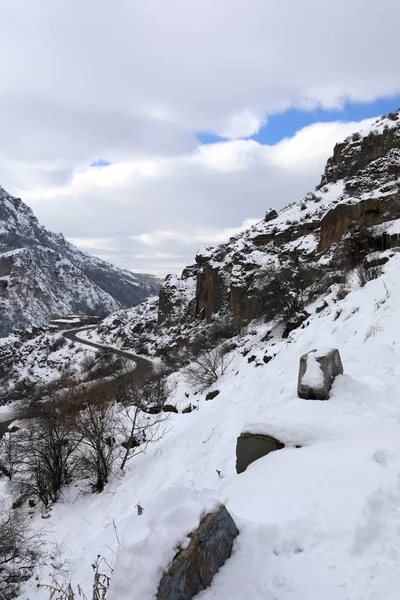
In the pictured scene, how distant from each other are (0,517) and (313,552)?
1444 cm

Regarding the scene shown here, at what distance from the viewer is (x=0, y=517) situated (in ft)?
42.1

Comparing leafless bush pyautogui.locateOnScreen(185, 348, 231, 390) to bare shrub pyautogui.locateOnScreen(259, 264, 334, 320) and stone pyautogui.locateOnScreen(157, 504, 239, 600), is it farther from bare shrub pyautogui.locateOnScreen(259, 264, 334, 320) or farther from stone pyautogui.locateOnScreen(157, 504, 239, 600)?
stone pyautogui.locateOnScreen(157, 504, 239, 600)

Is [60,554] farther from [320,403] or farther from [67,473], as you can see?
[320,403]

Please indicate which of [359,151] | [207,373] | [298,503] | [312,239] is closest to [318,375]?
[298,503]

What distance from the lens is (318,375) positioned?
22.0 ft

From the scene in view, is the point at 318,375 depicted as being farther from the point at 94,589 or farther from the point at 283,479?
the point at 94,589

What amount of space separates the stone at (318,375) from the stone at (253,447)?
67.7 inches

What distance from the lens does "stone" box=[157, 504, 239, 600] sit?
268 cm

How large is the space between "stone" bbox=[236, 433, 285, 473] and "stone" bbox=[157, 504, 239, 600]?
2.16 meters

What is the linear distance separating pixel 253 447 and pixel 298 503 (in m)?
1.82

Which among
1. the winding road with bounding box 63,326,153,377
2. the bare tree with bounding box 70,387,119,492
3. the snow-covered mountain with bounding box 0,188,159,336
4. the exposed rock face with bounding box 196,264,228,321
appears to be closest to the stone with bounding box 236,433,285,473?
the bare tree with bounding box 70,387,119,492

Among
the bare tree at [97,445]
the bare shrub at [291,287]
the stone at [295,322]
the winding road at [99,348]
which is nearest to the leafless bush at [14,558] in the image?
the bare tree at [97,445]

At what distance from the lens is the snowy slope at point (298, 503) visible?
277 cm

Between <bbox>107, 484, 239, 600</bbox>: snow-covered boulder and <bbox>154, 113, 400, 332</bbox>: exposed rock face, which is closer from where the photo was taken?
<bbox>107, 484, 239, 600</bbox>: snow-covered boulder
